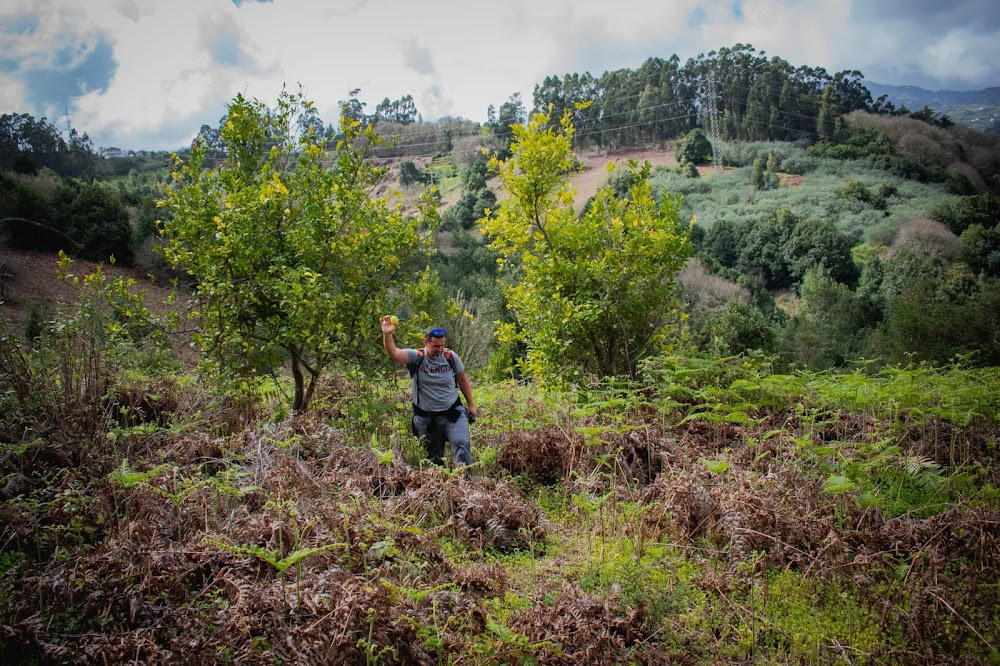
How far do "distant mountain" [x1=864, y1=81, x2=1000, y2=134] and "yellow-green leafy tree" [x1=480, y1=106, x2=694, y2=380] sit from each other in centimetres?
3707

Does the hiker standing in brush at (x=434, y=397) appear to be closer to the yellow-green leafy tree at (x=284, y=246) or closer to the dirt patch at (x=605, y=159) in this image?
the yellow-green leafy tree at (x=284, y=246)

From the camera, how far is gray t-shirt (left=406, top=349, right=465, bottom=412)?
633 cm

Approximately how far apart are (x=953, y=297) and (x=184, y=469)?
39.5 metres

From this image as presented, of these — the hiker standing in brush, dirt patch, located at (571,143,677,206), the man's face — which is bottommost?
the hiker standing in brush

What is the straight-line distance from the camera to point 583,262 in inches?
372

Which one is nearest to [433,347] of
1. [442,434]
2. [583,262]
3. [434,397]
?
[434,397]

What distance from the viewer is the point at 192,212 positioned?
7367 millimetres

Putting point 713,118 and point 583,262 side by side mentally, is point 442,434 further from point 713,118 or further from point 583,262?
point 713,118

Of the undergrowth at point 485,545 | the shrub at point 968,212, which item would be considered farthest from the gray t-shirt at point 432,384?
the shrub at point 968,212

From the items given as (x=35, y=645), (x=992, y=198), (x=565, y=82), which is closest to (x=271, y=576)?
(x=35, y=645)

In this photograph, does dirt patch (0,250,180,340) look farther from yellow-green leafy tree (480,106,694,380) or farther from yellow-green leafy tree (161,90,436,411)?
yellow-green leafy tree (480,106,694,380)

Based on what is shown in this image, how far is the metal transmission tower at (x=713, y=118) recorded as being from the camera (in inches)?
2515

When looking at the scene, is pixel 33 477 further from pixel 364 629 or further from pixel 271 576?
pixel 364 629

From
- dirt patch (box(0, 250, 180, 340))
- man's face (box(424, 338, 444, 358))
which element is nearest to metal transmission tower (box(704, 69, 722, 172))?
dirt patch (box(0, 250, 180, 340))
